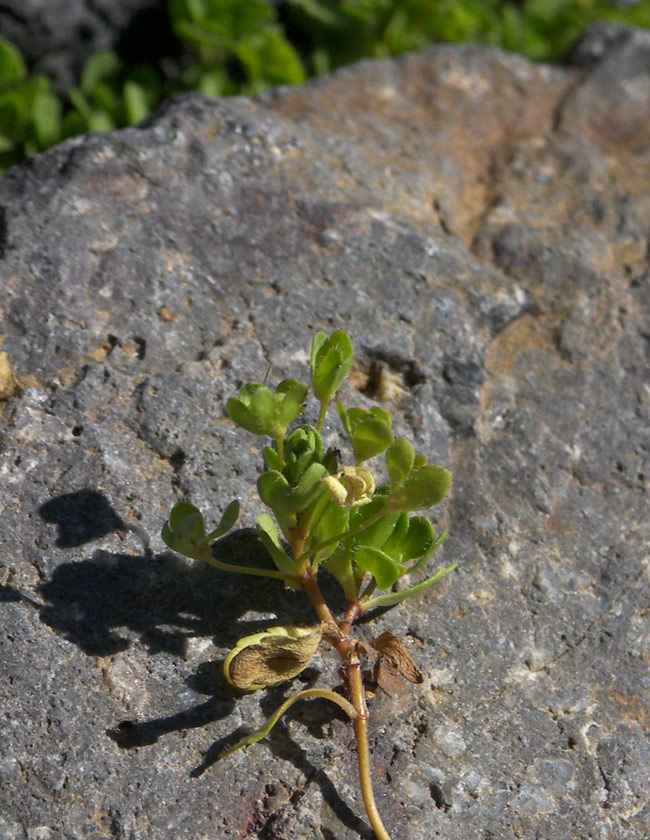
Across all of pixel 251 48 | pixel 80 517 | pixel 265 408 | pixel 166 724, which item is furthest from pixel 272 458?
pixel 251 48

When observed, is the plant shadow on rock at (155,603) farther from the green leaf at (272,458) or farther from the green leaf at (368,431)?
the green leaf at (368,431)

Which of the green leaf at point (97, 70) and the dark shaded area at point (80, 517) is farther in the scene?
the green leaf at point (97, 70)

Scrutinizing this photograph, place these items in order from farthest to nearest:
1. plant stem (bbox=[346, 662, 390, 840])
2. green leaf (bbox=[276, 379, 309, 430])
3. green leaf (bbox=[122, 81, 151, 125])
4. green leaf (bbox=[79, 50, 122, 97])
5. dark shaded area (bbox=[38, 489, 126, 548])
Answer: green leaf (bbox=[79, 50, 122, 97])
green leaf (bbox=[122, 81, 151, 125])
dark shaded area (bbox=[38, 489, 126, 548])
green leaf (bbox=[276, 379, 309, 430])
plant stem (bbox=[346, 662, 390, 840])

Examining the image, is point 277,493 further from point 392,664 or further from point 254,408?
point 392,664

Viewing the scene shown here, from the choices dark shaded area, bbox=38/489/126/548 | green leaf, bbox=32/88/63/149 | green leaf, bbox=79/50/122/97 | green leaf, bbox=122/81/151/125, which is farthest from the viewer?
green leaf, bbox=79/50/122/97

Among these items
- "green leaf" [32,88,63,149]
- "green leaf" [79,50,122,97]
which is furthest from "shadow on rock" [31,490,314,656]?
"green leaf" [79,50,122,97]

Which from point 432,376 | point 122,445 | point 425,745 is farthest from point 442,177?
point 425,745

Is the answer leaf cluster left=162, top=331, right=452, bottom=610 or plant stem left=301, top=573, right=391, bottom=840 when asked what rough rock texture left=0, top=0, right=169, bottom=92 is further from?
plant stem left=301, top=573, right=391, bottom=840

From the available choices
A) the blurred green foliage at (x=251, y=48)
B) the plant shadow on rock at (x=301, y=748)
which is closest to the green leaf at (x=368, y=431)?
the plant shadow on rock at (x=301, y=748)
